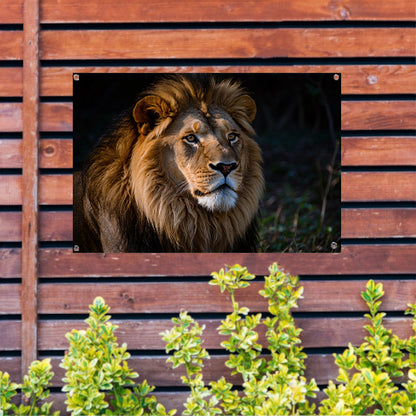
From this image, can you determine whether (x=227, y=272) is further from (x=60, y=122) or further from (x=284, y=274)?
(x=60, y=122)

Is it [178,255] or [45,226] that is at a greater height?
[45,226]

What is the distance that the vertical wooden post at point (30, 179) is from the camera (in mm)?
3266

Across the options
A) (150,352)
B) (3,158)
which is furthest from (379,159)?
(3,158)

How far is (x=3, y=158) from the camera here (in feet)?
10.8

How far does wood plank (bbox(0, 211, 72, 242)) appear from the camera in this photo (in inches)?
130

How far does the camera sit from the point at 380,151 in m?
A: 3.34

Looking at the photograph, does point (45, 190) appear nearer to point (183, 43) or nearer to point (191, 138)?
point (191, 138)

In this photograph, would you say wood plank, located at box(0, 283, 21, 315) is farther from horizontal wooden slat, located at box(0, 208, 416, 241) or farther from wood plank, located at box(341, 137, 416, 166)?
wood plank, located at box(341, 137, 416, 166)

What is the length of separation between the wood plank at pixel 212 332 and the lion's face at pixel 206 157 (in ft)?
2.31

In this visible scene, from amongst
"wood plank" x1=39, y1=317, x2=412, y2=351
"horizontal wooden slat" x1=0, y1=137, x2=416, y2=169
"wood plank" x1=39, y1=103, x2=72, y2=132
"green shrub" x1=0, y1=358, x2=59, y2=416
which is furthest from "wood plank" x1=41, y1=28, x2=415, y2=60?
"green shrub" x1=0, y1=358, x2=59, y2=416

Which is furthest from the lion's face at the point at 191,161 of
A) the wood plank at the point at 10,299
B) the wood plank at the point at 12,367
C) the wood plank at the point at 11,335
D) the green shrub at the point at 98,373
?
the wood plank at the point at 12,367

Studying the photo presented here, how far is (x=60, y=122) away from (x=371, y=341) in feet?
6.66

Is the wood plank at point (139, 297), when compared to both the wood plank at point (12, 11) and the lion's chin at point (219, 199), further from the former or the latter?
the wood plank at point (12, 11)

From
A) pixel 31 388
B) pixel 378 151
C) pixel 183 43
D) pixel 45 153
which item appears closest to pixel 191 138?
pixel 183 43
